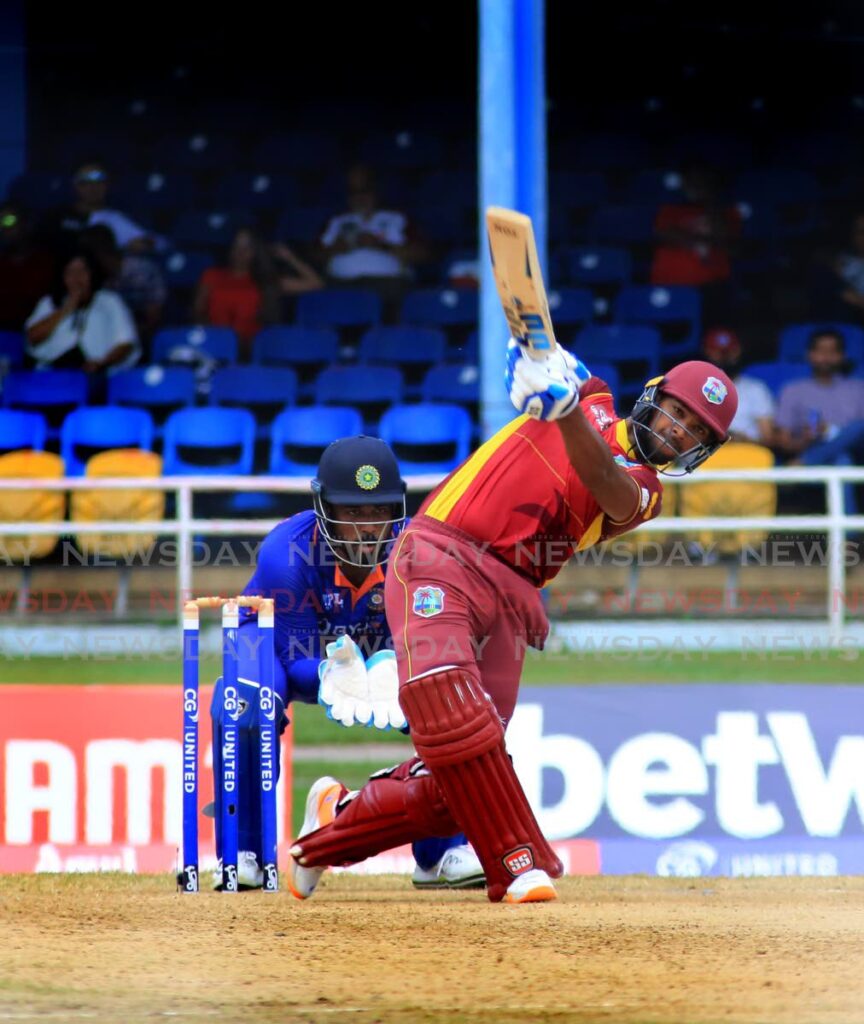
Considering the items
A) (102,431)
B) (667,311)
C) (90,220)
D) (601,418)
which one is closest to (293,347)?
(102,431)

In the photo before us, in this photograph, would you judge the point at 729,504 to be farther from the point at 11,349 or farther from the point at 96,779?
the point at 11,349

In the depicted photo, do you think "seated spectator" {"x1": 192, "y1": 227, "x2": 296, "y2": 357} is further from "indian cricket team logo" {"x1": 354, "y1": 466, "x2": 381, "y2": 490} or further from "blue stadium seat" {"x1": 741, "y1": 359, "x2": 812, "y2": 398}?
"indian cricket team logo" {"x1": 354, "y1": 466, "x2": 381, "y2": 490}

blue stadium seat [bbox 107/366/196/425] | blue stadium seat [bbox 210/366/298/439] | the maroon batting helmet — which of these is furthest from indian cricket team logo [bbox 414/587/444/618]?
blue stadium seat [bbox 107/366/196/425]

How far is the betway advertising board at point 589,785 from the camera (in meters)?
7.73

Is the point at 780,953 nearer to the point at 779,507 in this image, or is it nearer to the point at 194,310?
the point at 779,507

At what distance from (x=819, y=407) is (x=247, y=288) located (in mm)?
4661

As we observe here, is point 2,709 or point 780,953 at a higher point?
point 2,709

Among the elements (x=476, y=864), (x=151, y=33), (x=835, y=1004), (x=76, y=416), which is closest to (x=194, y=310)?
(x=76, y=416)

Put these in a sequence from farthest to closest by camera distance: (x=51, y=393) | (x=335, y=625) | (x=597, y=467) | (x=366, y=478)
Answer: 1. (x=51, y=393)
2. (x=335, y=625)
3. (x=366, y=478)
4. (x=597, y=467)

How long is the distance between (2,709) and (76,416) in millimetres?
4670

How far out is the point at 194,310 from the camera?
45.4 feet

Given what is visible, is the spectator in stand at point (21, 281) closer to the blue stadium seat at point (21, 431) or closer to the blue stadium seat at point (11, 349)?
the blue stadium seat at point (11, 349)

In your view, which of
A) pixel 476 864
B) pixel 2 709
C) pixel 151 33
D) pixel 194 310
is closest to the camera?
pixel 476 864

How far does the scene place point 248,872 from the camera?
6.22m
